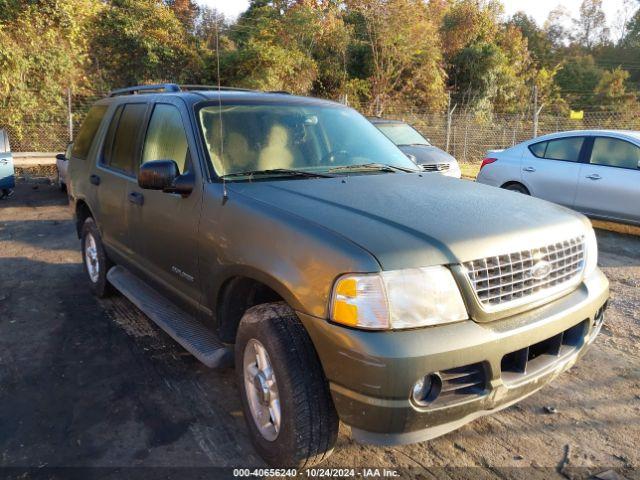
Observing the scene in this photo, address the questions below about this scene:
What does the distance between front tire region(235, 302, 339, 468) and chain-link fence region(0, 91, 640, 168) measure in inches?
540

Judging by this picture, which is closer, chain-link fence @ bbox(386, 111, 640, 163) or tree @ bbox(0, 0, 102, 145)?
tree @ bbox(0, 0, 102, 145)

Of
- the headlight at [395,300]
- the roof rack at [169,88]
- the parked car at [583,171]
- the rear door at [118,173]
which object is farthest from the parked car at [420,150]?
the headlight at [395,300]

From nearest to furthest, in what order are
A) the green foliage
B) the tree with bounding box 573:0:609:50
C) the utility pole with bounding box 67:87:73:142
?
1. the green foliage
2. the utility pole with bounding box 67:87:73:142
3. the tree with bounding box 573:0:609:50

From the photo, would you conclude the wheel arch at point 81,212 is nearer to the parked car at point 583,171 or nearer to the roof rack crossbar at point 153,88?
the roof rack crossbar at point 153,88

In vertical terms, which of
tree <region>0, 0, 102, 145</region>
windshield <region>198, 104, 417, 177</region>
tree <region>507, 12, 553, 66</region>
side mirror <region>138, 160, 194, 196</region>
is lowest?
side mirror <region>138, 160, 194, 196</region>

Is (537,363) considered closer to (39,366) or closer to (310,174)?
(310,174)

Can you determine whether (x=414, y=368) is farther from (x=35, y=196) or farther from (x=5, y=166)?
(x=35, y=196)

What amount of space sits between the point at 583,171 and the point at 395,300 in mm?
6727

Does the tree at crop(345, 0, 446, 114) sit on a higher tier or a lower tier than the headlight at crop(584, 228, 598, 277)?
higher

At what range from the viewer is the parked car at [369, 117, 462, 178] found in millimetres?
9258

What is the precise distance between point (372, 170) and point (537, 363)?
1637 mm

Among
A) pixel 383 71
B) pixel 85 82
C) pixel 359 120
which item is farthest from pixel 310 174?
pixel 383 71

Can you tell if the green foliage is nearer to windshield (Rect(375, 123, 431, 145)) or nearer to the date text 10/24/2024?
windshield (Rect(375, 123, 431, 145))

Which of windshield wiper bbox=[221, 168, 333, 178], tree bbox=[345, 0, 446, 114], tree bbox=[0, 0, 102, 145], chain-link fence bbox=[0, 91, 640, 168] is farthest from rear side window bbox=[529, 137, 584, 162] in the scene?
tree bbox=[345, 0, 446, 114]
